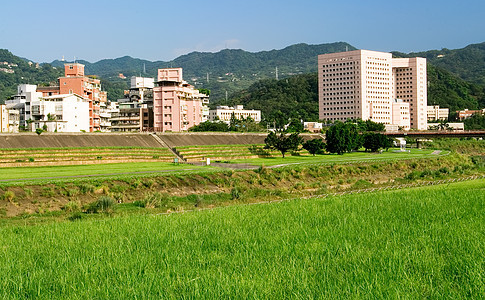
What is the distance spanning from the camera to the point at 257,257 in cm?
1267

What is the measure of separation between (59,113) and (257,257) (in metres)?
95.5

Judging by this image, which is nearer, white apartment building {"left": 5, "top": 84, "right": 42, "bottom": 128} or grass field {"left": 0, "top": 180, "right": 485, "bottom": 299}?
grass field {"left": 0, "top": 180, "right": 485, "bottom": 299}

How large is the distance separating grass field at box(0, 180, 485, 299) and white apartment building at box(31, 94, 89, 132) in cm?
8328

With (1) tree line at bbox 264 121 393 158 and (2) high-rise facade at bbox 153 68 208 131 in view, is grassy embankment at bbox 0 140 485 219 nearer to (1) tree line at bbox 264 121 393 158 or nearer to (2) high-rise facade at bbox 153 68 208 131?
(1) tree line at bbox 264 121 393 158

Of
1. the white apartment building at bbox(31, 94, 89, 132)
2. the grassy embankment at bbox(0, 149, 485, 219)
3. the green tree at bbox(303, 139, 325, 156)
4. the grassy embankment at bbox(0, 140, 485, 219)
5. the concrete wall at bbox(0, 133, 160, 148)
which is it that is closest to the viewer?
the grassy embankment at bbox(0, 149, 485, 219)

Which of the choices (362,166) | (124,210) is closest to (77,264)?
(124,210)

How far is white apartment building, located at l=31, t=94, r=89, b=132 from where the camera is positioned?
97938 mm

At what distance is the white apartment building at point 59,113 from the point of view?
9794 centimetres

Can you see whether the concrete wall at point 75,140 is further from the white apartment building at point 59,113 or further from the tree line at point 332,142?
the white apartment building at point 59,113

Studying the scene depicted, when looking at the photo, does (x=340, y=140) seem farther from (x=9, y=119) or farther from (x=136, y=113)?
(x=9, y=119)

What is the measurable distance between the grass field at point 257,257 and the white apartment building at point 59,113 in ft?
273

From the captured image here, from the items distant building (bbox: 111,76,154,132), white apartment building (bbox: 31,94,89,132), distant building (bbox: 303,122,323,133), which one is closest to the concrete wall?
white apartment building (bbox: 31,94,89,132)

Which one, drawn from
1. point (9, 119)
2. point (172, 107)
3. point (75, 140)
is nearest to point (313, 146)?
point (75, 140)

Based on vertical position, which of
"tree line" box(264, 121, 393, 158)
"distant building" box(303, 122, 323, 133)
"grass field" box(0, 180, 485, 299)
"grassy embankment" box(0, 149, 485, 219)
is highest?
"distant building" box(303, 122, 323, 133)
